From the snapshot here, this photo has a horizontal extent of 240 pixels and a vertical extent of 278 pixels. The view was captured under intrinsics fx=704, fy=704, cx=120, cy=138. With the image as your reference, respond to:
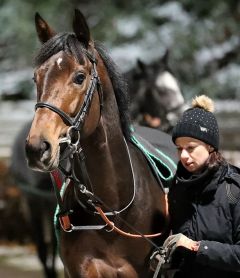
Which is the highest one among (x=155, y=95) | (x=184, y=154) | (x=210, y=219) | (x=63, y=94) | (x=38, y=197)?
(x=63, y=94)

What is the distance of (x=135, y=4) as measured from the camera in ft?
29.1

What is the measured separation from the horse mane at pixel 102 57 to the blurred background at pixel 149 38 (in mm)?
4757

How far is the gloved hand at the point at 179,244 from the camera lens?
311cm

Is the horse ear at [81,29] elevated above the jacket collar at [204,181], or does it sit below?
above

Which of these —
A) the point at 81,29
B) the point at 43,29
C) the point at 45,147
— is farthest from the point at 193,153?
the point at 43,29

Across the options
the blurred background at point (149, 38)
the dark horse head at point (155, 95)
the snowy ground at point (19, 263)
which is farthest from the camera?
the blurred background at point (149, 38)

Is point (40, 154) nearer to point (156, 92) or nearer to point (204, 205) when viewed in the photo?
point (204, 205)

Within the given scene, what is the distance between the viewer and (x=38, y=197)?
694 cm

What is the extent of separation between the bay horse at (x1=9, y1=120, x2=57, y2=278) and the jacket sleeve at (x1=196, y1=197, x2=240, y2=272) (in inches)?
142

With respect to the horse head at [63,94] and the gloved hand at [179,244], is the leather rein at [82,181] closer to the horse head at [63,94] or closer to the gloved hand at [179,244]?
the horse head at [63,94]

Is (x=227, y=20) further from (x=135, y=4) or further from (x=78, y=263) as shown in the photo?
(x=78, y=263)

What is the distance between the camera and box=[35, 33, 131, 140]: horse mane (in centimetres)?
325

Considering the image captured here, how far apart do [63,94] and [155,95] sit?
3619mm

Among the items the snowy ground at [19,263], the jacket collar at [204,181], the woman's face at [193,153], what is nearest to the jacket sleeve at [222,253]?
the jacket collar at [204,181]
